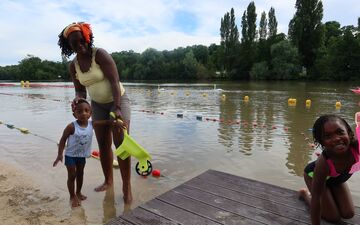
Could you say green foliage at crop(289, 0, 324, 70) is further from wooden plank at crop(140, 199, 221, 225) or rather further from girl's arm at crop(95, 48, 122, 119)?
wooden plank at crop(140, 199, 221, 225)

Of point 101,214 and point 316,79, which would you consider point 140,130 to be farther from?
point 316,79

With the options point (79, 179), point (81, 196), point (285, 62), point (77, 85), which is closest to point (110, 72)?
point (77, 85)

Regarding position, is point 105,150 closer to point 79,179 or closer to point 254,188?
point 79,179

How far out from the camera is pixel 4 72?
302 feet

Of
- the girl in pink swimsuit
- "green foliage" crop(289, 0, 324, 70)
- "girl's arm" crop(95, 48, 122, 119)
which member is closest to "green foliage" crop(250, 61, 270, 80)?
"green foliage" crop(289, 0, 324, 70)

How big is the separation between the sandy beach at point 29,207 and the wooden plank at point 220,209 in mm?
1127

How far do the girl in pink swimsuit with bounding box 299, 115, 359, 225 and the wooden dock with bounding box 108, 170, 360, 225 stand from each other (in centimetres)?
17

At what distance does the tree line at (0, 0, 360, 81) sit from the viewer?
173ft

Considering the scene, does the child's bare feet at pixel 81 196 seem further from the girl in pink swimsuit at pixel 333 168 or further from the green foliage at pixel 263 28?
the green foliage at pixel 263 28

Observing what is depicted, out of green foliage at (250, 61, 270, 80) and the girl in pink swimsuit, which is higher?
green foliage at (250, 61, 270, 80)

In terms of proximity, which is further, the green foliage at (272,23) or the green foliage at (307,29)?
the green foliage at (272,23)

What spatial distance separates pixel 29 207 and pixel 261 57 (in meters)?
64.7

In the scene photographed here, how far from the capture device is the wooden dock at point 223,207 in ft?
10.1

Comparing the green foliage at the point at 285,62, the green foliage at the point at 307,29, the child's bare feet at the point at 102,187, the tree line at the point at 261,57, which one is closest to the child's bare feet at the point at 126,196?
the child's bare feet at the point at 102,187
